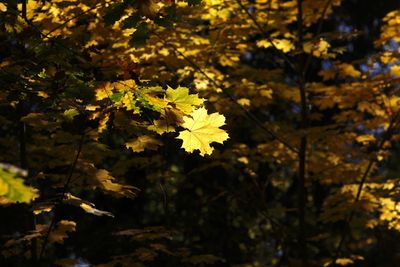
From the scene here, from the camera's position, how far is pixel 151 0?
1997 millimetres

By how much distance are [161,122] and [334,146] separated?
4.45m

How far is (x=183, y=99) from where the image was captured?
2133 mm

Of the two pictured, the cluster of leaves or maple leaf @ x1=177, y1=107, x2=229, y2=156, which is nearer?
maple leaf @ x1=177, y1=107, x2=229, y2=156

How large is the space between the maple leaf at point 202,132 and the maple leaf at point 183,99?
0.04m

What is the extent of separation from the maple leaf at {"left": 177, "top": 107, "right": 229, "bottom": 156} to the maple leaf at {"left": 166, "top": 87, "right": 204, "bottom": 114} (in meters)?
0.04

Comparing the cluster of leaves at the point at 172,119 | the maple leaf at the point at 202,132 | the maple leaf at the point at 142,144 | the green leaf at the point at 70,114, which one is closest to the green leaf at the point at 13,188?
the cluster of leaves at the point at 172,119

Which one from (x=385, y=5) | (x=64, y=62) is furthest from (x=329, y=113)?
(x=64, y=62)

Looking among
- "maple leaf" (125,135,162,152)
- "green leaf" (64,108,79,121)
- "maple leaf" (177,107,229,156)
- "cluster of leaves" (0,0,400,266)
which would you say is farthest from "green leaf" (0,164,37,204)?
"maple leaf" (125,135,162,152)

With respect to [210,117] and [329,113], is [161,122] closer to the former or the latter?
[210,117]

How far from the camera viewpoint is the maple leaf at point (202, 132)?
207cm

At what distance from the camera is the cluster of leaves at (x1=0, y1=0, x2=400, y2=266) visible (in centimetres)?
227

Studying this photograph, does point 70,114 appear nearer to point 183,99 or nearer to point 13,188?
point 183,99

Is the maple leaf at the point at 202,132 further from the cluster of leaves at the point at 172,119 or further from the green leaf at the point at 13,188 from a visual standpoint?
the green leaf at the point at 13,188

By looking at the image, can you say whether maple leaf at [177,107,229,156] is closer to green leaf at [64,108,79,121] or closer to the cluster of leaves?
the cluster of leaves
